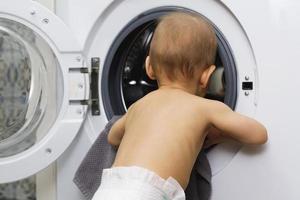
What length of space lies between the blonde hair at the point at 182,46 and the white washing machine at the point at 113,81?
0.25 feet

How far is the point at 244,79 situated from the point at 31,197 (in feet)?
1.97

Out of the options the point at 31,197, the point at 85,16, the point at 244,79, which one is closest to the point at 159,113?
the point at 244,79

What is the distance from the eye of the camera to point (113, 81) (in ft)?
3.76

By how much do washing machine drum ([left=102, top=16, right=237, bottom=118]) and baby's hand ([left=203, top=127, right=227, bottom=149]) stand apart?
0.26 feet

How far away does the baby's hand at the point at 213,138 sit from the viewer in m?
0.99

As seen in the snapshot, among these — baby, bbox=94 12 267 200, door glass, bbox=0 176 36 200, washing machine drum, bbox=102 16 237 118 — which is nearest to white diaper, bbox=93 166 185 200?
baby, bbox=94 12 267 200

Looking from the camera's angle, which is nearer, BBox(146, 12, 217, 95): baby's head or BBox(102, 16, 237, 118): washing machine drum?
BBox(146, 12, 217, 95): baby's head

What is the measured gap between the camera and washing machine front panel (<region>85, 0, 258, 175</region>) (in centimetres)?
99

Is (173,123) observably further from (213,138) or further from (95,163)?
(95,163)

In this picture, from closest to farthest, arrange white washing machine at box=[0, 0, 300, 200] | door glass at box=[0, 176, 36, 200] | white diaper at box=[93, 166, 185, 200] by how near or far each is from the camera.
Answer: white diaper at box=[93, 166, 185, 200], white washing machine at box=[0, 0, 300, 200], door glass at box=[0, 176, 36, 200]

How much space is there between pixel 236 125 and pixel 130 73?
36 cm

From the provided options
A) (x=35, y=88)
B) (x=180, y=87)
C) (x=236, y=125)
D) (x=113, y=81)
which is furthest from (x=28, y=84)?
(x=236, y=125)

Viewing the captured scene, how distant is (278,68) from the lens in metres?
0.95

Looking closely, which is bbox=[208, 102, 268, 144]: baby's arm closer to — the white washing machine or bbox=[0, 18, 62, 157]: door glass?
the white washing machine
